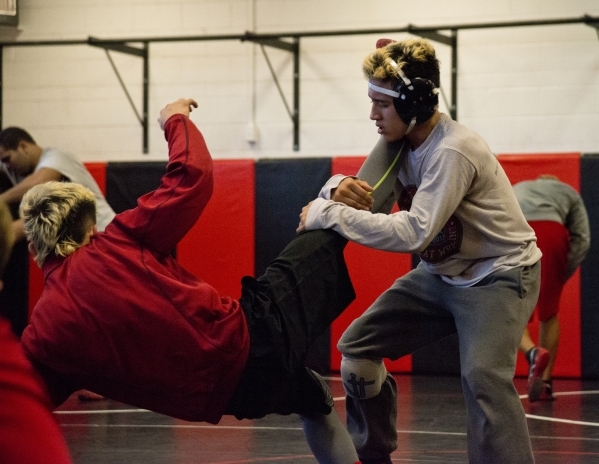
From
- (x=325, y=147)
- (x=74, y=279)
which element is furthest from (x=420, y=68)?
(x=325, y=147)

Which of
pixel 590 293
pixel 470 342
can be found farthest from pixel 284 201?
pixel 470 342

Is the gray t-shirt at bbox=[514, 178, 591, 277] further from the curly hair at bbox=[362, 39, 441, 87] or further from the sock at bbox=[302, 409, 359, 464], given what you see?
the sock at bbox=[302, 409, 359, 464]

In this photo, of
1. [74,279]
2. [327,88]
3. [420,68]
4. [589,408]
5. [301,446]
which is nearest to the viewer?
[74,279]

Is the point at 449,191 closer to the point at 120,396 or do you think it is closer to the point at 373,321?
the point at 373,321

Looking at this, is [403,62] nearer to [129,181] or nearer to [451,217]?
[451,217]

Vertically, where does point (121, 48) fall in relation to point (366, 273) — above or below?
above

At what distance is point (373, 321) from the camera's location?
11.8 feet

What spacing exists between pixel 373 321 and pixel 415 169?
1.87ft

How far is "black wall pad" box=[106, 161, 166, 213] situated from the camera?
7.55m

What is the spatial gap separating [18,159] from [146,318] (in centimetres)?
391

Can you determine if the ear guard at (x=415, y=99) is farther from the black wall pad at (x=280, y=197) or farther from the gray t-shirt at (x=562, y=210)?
the black wall pad at (x=280, y=197)

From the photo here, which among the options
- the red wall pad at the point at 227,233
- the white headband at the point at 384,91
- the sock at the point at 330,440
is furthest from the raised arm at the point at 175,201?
the red wall pad at the point at 227,233

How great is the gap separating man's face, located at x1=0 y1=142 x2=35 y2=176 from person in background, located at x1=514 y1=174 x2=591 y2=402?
10.1ft

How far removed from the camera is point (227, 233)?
7465 millimetres
